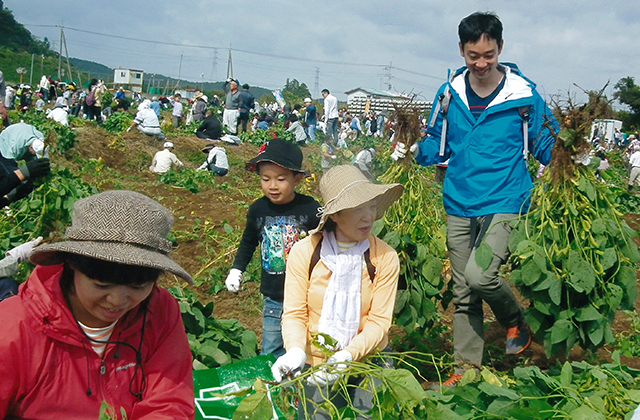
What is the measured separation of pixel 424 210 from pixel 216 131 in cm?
1274

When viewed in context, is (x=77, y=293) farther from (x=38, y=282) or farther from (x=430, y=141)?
(x=430, y=141)

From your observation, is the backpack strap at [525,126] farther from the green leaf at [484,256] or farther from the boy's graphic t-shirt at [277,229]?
the boy's graphic t-shirt at [277,229]

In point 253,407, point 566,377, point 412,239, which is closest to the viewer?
point 253,407

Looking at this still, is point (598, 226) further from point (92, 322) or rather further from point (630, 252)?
point (92, 322)

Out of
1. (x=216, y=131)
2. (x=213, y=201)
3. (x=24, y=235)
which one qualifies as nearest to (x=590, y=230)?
(x=24, y=235)

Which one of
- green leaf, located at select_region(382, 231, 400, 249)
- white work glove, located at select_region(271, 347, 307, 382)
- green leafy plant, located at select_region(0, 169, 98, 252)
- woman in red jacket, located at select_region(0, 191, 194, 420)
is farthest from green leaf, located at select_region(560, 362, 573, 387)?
green leafy plant, located at select_region(0, 169, 98, 252)

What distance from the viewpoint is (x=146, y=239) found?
1514 millimetres

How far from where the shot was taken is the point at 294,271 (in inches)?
89.4

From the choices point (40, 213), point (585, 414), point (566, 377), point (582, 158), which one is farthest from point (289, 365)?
point (40, 213)

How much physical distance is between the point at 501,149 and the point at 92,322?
7.25 feet

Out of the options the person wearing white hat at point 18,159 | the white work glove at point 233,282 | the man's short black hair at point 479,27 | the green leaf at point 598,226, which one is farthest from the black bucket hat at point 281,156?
the person wearing white hat at point 18,159

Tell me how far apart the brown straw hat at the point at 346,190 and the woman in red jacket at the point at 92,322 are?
745mm

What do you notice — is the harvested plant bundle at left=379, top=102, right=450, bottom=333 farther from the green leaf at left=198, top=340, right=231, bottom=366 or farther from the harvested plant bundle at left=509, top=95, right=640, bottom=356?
the green leaf at left=198, top=340, right=231, bottom=366

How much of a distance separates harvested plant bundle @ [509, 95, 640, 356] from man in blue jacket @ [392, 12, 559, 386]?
189mm
